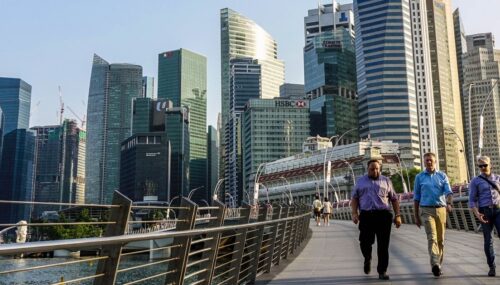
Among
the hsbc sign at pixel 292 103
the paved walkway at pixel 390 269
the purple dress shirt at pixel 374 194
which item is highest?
the hsbc sign at pixel 292 103

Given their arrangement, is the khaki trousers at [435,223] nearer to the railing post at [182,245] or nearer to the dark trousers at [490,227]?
the dark trousers at [490,227]

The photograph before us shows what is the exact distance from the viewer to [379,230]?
7852 millimetres

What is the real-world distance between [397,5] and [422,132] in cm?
4175

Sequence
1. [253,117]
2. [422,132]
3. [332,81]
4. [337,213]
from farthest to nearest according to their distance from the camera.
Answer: [332,81], [253,117], [422,132], [337,213]

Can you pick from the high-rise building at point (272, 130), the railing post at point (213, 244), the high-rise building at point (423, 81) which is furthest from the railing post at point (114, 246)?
the high-rise building at point (272, 130)

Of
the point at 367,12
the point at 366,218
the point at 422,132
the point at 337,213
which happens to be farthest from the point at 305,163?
the point at 366,218

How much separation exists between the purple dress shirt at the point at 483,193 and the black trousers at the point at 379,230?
146 centimetres

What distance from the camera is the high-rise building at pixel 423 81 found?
173m

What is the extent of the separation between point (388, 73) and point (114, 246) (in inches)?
6817

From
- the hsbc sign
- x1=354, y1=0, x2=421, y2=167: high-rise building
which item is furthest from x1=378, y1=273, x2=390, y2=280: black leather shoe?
the hsbc sign

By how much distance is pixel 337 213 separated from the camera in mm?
75812

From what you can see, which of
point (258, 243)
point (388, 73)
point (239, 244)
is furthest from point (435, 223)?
point (388, 73)

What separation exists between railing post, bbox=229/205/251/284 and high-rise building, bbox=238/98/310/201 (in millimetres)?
173382

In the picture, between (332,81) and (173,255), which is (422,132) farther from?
(173,255)
